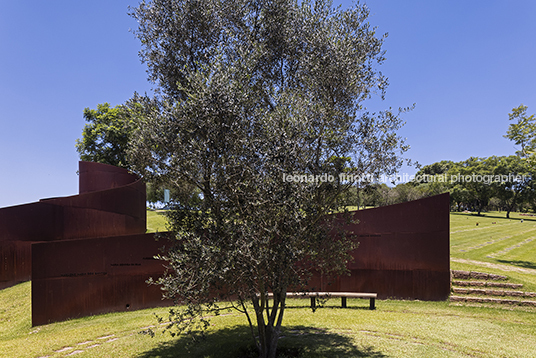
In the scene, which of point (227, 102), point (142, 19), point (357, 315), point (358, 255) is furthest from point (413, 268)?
point (142, 19)

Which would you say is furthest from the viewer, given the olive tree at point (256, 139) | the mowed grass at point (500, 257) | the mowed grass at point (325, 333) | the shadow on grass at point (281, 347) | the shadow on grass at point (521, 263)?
the shadow on grass at point (521, 263)

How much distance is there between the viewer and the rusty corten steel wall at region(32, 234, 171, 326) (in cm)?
1178

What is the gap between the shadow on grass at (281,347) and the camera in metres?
8.02

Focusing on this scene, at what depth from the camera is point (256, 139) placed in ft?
22.2

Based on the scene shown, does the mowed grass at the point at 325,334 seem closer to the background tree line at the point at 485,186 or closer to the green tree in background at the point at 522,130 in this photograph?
the green tree in background at the point at 522,130

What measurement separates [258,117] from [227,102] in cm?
73

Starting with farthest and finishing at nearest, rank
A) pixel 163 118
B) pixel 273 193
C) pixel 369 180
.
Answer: pixel 369 180 < pixel 163 118 < pixel 273 193

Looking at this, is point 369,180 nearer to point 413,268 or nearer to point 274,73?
point 274,73

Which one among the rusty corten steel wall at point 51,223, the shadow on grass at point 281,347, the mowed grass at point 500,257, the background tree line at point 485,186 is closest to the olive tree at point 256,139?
the shadow on grass at point 281,347

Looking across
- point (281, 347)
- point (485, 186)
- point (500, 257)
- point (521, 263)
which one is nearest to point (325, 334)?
point (281, 347)

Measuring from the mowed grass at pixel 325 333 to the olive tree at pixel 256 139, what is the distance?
59.9 inches

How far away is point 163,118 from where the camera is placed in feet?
24.8

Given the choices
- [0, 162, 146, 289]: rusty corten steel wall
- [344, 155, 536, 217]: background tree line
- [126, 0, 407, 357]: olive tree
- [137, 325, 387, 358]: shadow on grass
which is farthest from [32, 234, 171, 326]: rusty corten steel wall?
[344, 155, 536, 217]: background tree line

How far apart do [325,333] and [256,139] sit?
6212 millimetres
